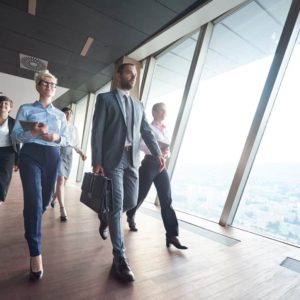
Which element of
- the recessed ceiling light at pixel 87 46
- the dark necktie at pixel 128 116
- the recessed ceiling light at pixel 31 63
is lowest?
the dark necktie at pixel 128 116

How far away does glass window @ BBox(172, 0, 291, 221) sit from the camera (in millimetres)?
3674

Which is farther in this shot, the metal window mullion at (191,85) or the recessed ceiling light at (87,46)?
the recessed ceiling light at (87,46)

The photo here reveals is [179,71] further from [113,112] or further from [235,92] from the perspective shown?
[113,112]

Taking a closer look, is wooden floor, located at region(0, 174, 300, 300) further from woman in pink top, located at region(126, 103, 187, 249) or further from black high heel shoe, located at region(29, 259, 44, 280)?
woman in pink top, located at region(126, 103, 187, 249)

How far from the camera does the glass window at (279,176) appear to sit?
302 centimetres

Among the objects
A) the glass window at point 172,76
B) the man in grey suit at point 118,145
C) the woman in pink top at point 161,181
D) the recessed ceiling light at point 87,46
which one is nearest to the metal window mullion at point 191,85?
the glass window at point 172,76

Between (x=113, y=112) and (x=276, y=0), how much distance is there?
313 cm

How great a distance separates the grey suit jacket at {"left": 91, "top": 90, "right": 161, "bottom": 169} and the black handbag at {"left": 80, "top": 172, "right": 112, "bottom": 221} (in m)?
0.11

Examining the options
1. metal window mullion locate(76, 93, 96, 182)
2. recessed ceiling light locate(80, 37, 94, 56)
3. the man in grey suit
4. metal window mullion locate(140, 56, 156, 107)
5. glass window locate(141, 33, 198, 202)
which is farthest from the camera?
metal window mullion locate(76, 93, 96, 182)

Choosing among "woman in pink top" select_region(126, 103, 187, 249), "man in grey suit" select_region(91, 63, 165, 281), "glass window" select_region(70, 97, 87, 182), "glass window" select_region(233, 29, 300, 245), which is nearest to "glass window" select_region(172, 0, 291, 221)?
"glass window" select_region(233, 29, 300, 245)

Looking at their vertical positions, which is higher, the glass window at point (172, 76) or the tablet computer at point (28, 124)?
the glass window at point (172, 76)

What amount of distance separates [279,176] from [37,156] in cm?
268

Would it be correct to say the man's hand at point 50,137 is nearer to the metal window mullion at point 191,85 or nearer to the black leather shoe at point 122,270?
the black leather shoe at point 122,270

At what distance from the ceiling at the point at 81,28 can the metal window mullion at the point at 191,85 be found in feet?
1.71
